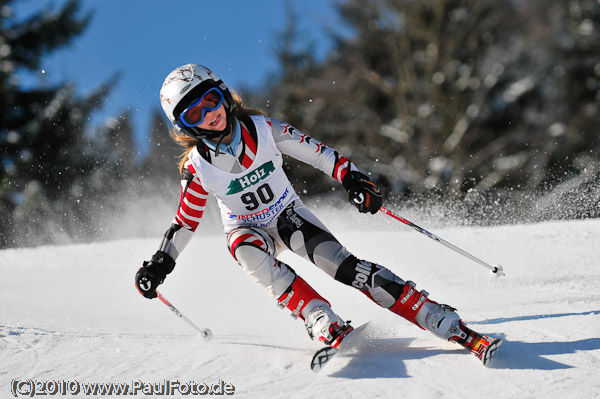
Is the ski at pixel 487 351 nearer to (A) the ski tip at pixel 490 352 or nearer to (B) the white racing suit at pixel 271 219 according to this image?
(A) the ski tip at pixel 490 352

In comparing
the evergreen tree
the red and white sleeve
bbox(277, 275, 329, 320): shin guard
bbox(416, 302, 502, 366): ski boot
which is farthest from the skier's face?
the evergreen tree

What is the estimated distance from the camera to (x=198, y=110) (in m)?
3.08

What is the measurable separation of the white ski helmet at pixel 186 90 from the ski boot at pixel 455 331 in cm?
146

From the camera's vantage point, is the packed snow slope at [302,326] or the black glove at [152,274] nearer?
the packed snow slope at [302,326]

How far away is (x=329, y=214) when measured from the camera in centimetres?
848

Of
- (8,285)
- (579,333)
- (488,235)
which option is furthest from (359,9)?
(579,333)

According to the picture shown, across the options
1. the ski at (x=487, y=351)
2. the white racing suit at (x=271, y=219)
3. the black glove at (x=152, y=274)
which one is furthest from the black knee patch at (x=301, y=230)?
the ski at (x=487, y=351)

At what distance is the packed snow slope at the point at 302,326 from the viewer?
8.10 ft

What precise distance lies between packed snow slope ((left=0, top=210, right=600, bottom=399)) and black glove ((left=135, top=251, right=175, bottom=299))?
30 cm

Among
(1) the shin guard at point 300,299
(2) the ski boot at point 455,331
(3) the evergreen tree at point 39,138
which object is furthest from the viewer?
(3) the evergreen tree at point 39,138

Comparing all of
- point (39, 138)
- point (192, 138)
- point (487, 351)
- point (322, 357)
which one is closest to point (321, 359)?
point (322, 357)

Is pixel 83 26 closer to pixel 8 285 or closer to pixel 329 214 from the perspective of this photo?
pixel 329 214

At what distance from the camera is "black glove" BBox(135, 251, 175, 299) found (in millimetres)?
3100

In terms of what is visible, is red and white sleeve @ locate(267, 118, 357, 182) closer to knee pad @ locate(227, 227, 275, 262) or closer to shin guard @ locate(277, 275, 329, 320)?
knee pad @ locate(227, 227, 275, 262)
